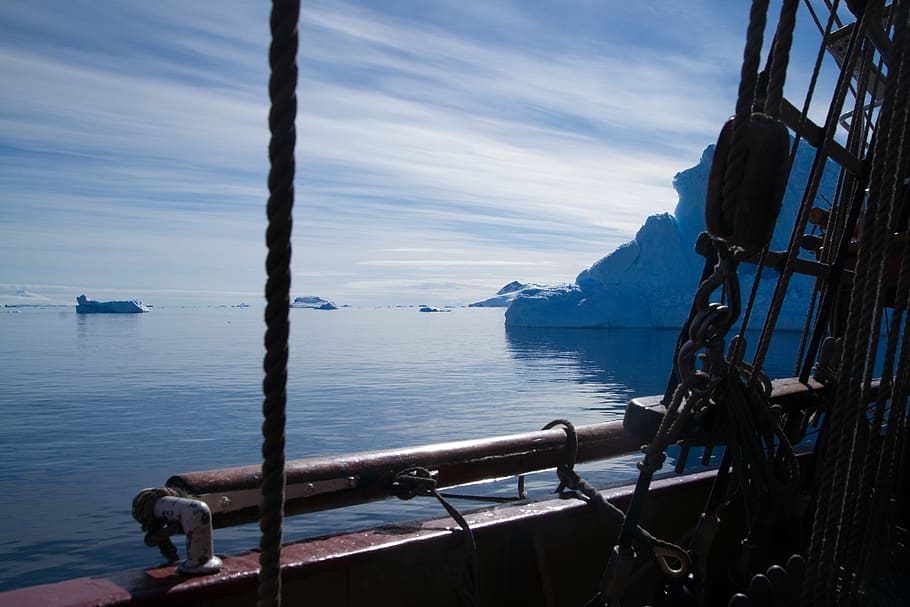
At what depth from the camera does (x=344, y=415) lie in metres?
16.1

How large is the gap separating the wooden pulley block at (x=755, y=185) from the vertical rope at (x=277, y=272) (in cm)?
83

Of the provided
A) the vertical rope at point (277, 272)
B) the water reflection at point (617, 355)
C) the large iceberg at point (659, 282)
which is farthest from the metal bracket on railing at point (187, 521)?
the large iceberg at point (659, 282)

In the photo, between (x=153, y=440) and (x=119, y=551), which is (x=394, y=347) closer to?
(x=153, y=440)

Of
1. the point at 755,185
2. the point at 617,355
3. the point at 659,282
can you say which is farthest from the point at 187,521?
the point at 659,282

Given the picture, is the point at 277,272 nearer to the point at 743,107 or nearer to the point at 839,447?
the point at 743,107

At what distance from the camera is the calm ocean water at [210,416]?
827 cm

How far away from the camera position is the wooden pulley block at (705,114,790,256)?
1208 millimetres

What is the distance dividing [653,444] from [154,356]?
33.8 metres

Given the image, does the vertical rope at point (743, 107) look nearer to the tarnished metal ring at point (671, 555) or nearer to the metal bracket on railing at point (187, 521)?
the tarnished metal ring at point (671, 555)

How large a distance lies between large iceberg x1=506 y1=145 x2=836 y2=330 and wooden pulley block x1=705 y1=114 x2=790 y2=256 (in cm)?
2642

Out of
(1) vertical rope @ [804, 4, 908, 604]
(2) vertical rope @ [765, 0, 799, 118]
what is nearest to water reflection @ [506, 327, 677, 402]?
(1) vertical rope @ [804, 4, 908, 604]

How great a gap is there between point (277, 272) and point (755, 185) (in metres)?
0.88

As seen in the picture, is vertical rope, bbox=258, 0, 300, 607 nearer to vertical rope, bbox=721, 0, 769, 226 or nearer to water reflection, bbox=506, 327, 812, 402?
vertical rope, bbox=721, 0, 769, 226

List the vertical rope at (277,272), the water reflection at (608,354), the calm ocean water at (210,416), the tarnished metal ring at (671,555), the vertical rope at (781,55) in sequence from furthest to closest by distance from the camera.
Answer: the water reflection at (608,354) < the calm ocean water at (210,416) < the tarnished metal ring at (671,555) < the vertical rope at (781,55) < the vertical rope at (277,272)
